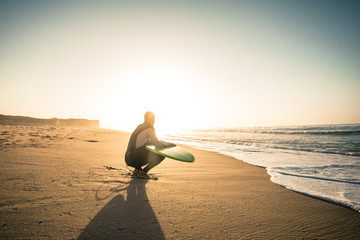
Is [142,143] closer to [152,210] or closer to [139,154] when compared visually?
[139,154]

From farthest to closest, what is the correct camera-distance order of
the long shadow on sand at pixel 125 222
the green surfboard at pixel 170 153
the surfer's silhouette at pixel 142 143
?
the surfer's silhouette at pixel 142 143 < the green surfboard at pixel 170 153 < the long shadow on sand at pixel 125 222

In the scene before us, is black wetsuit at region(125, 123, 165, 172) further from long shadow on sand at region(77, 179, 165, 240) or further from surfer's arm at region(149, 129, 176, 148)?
long shadow on sand at region(77, 179, 165, 240)

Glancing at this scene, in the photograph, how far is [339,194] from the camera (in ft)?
11.4

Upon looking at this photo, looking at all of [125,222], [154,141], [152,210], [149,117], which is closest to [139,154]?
[154,141]

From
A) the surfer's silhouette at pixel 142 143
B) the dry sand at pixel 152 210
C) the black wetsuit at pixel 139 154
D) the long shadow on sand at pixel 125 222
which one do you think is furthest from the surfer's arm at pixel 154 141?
the long shadow on sand at pixel 125 222

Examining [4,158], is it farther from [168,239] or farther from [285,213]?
[285,213]

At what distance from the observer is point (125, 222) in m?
2.04

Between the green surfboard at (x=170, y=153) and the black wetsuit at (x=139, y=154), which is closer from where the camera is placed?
the green surfboard at (x=170, y=153)

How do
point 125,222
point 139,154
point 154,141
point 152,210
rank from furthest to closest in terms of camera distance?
point 139,154
point 154,141
point 152,210
point 125,222

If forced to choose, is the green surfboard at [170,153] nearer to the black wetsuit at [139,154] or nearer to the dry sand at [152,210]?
the black wetsuit at [139,154]

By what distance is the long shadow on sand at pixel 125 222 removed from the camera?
5.92 ft

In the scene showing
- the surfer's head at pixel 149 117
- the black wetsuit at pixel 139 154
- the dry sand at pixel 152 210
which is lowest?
the dry sand at pixel 152 210

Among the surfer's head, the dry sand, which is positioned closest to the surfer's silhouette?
the surfer's head

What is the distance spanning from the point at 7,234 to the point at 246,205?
2.93 m
